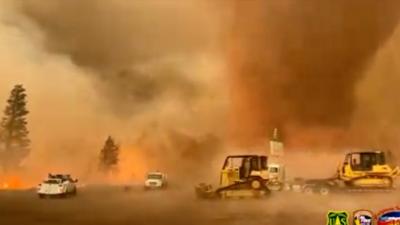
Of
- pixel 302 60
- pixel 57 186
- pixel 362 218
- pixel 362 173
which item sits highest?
pixel 302 60

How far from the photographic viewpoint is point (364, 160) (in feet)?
12.1

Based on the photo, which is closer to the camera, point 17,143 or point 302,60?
point 17,143

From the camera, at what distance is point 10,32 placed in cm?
376

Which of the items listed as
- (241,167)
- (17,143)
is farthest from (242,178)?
(17,143)

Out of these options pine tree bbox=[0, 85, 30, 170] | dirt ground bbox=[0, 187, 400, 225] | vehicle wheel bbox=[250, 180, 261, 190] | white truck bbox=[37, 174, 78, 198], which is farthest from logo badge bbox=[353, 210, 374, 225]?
pine tree bbox=[0, 85, 30, 170]

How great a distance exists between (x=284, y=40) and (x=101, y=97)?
115 cm

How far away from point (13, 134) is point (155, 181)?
86cm

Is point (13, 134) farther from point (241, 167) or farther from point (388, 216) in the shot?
point (388, 216)

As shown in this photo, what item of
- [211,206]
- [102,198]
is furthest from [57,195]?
[211,206]

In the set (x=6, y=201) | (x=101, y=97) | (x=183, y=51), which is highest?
(x=183, y=51)

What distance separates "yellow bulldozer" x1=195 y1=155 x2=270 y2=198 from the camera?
369 centimetres

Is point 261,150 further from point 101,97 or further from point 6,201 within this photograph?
point 6,201

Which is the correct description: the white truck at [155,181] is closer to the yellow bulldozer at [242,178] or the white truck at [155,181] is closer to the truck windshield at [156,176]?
the truck windshield at [156,176]

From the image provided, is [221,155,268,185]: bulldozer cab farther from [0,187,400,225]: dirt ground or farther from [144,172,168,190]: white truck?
[144,172,168,190]: white truck
